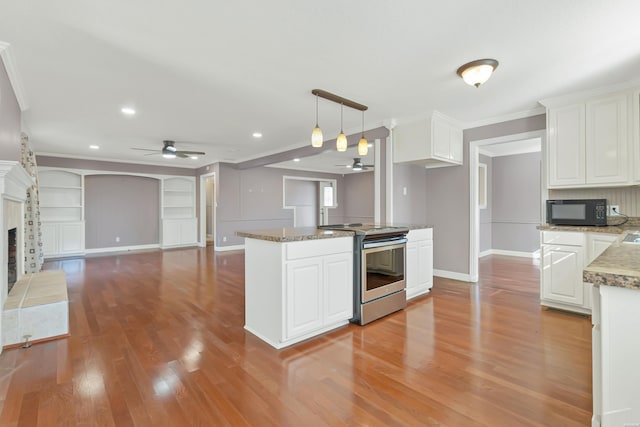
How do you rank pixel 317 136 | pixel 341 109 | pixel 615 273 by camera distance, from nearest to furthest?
pixel 615 273 < pixel 317 136 < pixel 341 109

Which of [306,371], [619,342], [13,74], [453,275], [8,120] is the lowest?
[306,371]

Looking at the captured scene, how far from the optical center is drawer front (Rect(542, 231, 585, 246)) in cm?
316

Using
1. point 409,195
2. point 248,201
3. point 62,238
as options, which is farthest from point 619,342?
point 62,238

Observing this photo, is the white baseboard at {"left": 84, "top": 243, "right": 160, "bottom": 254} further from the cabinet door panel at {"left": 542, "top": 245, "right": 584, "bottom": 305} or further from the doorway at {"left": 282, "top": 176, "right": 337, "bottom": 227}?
the cabinet door panel at {"left": 542, "top": 245, "right": 584, "bottom": 305}

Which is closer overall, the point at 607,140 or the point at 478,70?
the point at 478,70

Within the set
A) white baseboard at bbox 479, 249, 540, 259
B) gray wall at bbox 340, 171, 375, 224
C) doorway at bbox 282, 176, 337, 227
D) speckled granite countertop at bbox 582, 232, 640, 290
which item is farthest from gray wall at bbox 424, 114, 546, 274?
doorway at bbox 282, 176, 337, 227

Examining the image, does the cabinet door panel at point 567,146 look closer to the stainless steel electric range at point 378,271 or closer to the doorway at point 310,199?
the stainless steel electric range at point 378,271

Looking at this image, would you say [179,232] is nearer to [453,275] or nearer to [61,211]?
[61,211]

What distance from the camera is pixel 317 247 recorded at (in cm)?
265

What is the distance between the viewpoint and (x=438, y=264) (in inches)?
198

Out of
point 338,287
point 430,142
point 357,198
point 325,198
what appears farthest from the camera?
point 325,198

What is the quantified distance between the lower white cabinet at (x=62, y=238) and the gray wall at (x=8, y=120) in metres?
4.53

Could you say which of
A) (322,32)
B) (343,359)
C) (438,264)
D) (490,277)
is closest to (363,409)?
(343,359)

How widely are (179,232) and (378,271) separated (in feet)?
23.1
